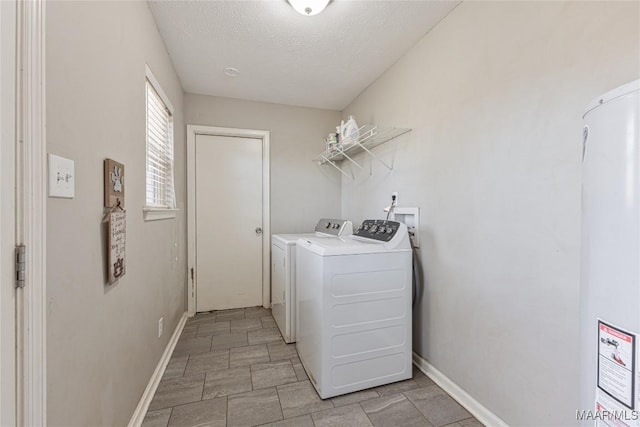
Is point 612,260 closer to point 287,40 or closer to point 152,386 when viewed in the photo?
point 287,40

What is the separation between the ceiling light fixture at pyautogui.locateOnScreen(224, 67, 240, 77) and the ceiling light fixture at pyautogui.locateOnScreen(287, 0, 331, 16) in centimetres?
105

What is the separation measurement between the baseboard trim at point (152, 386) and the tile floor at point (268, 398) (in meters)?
0.04

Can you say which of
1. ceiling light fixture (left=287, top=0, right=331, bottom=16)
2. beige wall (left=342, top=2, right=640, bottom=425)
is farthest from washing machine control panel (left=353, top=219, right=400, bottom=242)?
ceiling light fixture (left=287, top=0, right=331, bottom=16)

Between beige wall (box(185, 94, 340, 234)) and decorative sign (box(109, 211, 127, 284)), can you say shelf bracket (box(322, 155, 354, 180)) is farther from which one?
decorative sign (box(109, 211, 127, 284))

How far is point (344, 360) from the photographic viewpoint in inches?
67.2

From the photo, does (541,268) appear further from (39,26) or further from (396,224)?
(39,26)

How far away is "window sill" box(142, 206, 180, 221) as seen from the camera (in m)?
1.66

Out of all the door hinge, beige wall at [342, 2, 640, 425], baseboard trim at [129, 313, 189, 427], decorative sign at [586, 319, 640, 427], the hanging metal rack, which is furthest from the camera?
the hanging metal rack

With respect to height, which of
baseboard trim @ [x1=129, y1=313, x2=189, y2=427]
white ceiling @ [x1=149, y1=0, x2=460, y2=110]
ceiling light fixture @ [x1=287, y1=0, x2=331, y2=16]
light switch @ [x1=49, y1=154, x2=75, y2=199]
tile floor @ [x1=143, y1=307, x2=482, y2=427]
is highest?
white ceiling @ [x1=149, y1=0, x2=460, y2=110]

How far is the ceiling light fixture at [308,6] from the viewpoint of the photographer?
1562 mm

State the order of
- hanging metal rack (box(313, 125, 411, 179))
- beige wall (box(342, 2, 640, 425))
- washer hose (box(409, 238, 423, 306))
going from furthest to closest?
hanging metal rack (box(313, 125, 411, 179)) < washer hose (box(409, 238, 423, 306)) < beige wall (box(342, 2, 640, 425))

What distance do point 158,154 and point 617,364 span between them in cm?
265

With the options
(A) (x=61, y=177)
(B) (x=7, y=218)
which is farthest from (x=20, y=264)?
(A) (x=61, y=177)

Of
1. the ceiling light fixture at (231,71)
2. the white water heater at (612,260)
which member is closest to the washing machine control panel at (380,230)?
the white water heater at (612,260)
